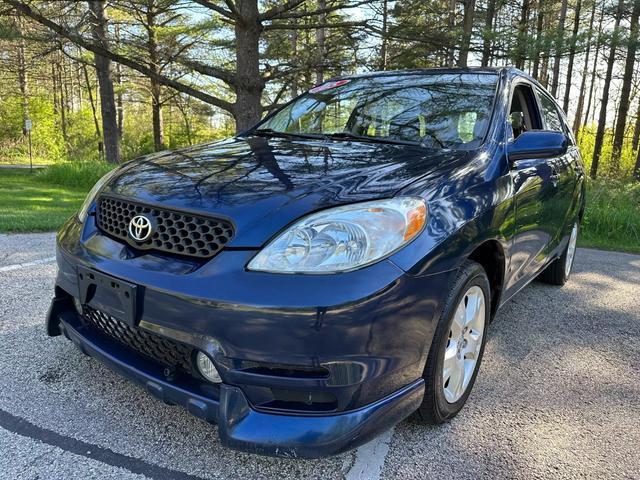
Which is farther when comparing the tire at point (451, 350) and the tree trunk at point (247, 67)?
the tree trunk at point (247, 67)

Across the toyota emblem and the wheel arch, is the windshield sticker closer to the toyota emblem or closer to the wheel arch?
the wheel arch

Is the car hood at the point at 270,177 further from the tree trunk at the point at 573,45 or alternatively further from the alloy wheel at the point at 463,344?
the tree trunk at the point at 573,45

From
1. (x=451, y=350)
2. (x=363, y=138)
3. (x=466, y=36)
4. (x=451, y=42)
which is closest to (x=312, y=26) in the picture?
(x=451, y=42)

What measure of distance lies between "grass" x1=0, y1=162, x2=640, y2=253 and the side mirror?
4811mm

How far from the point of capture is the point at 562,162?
348 centimetres

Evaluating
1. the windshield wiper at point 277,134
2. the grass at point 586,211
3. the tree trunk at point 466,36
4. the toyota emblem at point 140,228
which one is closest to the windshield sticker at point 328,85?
the windshield wiper at point 277,134

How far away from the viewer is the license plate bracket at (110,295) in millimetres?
1745

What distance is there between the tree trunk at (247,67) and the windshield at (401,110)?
538 cm

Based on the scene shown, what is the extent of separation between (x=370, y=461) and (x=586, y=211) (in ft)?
22.9

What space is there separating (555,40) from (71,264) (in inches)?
469

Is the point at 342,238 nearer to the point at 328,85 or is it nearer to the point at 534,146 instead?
the point at 534,146

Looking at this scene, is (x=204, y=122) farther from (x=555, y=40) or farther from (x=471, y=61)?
(x=555, y=40)

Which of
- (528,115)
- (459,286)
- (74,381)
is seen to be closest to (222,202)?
(459,286)

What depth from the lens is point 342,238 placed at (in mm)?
1666
